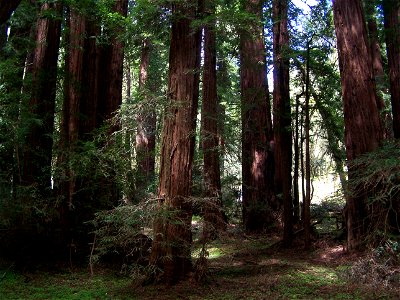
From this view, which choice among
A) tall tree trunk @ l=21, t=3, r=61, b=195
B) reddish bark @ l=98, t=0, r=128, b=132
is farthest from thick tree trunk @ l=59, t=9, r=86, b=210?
reddish bark @ l=98, t=0, r=128, b=132

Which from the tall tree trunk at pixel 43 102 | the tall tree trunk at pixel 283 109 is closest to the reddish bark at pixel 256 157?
the tall tree trunk at pixel 283 109

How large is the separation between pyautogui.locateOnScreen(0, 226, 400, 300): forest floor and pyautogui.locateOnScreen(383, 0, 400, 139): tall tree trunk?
13.5 ft

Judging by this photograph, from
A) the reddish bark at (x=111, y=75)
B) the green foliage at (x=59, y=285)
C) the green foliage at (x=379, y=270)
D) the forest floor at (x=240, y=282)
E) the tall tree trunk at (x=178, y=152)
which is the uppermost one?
the reddish bark at (x=111, y=75)

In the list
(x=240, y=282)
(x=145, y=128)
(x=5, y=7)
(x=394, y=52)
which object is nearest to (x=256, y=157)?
(x=394, y=52)

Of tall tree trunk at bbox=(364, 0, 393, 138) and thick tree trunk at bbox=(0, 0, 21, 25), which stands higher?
tall tree trunk at bbox=(364, 0, 393, 138)

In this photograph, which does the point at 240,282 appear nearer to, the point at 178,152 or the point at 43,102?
the point at 178,152

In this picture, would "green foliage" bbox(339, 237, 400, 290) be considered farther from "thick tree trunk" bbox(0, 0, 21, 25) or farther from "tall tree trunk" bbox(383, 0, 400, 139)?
"tall tree trunk" bbox(383, 0, 400, 139)

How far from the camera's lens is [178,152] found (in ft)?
23.5

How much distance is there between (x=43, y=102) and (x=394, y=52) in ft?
32.4

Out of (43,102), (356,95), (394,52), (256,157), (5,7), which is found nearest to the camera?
(5,7)

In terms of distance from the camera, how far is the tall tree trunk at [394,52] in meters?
11.6

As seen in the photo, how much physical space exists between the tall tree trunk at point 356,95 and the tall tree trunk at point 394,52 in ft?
6.76

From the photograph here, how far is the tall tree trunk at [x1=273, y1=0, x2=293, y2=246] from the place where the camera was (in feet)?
36.0

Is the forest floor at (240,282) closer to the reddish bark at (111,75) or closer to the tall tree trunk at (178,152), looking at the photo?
the tall tree trunk at (178,152)
